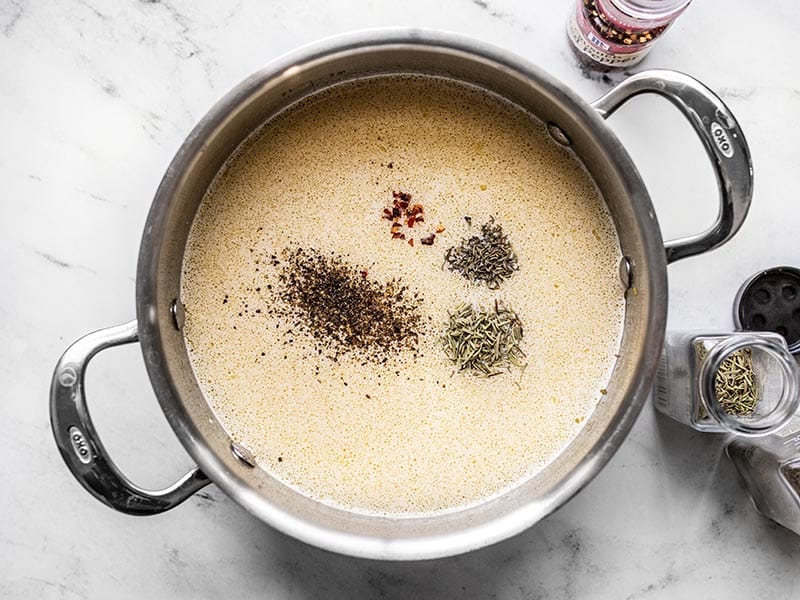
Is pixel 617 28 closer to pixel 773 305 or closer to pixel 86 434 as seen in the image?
pixel 773 305

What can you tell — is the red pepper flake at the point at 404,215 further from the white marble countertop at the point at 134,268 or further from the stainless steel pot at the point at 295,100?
the white marble countertop at the point at 134,268

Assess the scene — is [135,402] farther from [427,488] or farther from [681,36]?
[681,36]

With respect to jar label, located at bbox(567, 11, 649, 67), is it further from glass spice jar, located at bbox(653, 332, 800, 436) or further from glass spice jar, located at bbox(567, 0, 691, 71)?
glass spice jar, located at bbox(653, 332, 800, 436)

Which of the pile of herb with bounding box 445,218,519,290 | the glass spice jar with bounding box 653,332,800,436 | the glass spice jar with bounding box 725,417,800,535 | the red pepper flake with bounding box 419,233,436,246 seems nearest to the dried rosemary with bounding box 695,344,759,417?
the glass spice jar with bounding box 653,332,800,436

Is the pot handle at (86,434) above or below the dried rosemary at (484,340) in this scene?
below

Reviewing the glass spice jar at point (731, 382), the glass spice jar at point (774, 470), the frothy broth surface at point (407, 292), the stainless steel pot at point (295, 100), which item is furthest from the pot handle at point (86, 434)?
the glass spice jar at point (774, 470)

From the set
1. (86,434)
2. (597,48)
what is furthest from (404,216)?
(86,434)
